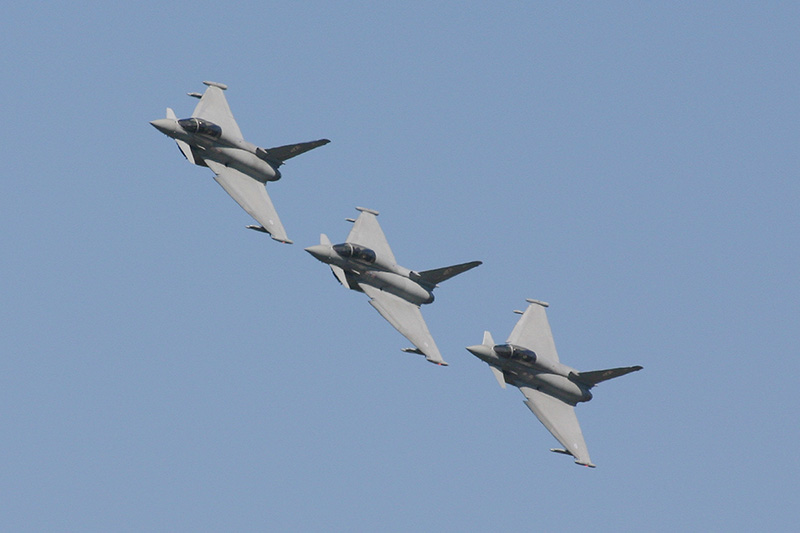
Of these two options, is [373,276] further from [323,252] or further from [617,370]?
[617,370]

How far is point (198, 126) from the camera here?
8525cm

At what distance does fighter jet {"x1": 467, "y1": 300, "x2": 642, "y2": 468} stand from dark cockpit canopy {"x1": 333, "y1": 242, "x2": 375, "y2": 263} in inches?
294

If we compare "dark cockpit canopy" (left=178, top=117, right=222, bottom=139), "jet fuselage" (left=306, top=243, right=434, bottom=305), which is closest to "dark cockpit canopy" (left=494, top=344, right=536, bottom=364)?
"jet fuselage" (left=306, top=243, right=434, bottom=305)

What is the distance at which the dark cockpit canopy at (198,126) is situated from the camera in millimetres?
85188

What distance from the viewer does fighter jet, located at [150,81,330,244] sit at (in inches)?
3342

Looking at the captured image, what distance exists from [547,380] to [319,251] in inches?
559

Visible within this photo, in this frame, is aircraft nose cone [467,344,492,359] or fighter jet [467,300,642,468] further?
aircraft nose cone [467,344,492,359]

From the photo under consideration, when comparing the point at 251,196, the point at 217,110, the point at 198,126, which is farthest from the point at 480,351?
the point at 217,110

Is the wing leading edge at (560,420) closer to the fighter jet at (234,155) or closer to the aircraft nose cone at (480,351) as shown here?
the aircraft nose cone at (480,351)

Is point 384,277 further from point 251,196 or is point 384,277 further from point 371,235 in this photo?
point 251,196

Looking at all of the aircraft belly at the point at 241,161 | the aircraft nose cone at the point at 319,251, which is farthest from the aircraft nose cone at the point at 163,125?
the aircraft nose cone at the point at 319,251

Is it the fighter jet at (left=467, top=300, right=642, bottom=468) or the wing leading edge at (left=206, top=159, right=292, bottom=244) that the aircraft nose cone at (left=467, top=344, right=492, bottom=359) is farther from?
the wing leading edge at (left=206, top=159, right=292, bottom=244)

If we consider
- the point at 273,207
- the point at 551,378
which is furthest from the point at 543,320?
the point at 273,207

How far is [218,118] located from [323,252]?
36.2ft
